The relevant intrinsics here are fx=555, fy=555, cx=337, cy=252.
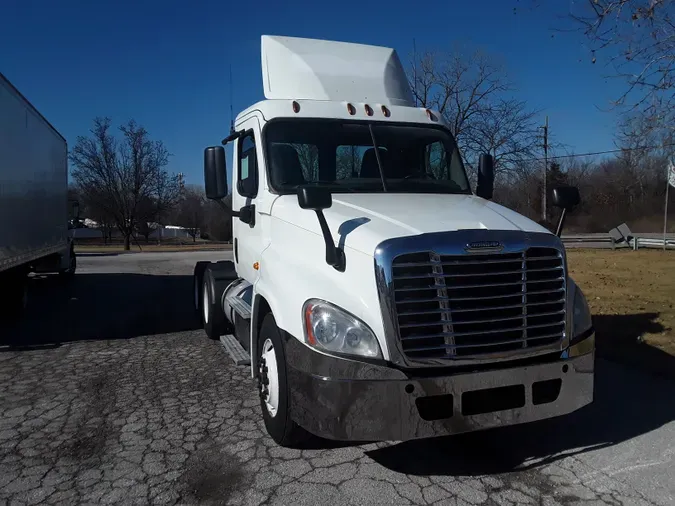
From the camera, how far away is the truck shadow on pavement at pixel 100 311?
7.92m

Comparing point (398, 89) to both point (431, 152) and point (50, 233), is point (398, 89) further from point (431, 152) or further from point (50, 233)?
point (50, 233)

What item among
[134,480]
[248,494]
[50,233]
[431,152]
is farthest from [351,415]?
[50,233]

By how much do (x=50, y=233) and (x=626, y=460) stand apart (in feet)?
36.9

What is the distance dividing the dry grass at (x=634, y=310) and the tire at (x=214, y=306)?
456cm

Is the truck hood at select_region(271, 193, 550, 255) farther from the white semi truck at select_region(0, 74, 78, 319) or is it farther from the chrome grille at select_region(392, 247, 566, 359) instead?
the white semi truck at select_region(0, 74, 78, 319)

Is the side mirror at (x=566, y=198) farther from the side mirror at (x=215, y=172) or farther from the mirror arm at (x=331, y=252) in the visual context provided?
the side mirror at (x=215, y=172)

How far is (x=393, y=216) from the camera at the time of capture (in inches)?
152

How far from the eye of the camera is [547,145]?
22703 millimetres

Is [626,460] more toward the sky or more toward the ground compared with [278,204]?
more toward the ground

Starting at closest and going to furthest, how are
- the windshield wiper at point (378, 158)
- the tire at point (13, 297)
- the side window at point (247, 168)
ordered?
the windshield wiper at point (378, 158)
the side window at point (247, 168)
the tire at point (13, 297)

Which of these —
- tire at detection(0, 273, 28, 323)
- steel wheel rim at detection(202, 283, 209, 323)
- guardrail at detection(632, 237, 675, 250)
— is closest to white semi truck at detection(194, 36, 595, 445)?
steel wheel rim at detection(202, 283, 209, 323)

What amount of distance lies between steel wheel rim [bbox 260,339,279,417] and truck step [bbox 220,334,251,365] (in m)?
0.66

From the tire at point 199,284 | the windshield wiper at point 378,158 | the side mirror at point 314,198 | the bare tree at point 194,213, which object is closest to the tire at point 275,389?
the side mirror at point 314,198

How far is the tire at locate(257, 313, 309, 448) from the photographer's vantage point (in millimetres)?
3725
